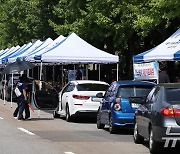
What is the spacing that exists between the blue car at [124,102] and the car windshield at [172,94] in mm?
3480

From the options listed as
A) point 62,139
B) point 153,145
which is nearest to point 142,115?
point 153,145

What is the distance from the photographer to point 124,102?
15.4m

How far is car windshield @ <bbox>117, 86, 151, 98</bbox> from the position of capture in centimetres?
1562

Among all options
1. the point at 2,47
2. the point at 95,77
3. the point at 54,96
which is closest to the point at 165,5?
the point at 54,96

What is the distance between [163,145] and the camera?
38.3 ft

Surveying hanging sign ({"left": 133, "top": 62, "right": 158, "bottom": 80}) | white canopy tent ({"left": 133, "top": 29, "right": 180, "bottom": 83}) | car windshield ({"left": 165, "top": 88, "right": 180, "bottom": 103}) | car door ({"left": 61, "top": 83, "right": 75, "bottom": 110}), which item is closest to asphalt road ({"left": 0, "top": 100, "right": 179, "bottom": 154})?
car door ({"left": 61, "top": 83, "right": 75, "bottom": 110})

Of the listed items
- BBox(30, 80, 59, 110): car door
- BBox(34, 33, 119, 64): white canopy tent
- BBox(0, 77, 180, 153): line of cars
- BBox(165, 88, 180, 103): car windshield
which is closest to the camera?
BBox(0, 77, 180, 153): line of cars

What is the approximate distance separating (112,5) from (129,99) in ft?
55.4

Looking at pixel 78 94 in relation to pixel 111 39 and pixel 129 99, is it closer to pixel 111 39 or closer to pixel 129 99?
pixel 129 99

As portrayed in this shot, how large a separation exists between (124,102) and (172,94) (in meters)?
3.89

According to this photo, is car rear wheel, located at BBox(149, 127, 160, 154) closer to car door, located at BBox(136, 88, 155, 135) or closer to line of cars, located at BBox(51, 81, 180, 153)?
line of cars, located at BBox(51, 81, 180, 153)

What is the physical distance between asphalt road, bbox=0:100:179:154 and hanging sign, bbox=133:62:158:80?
9.61 ft

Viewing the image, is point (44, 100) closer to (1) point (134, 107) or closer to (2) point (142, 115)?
(1) point (134, 107)

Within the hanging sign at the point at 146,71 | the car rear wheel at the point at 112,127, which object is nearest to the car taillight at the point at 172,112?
the car rear wheel at the point at 112,127
